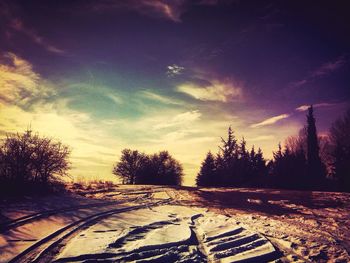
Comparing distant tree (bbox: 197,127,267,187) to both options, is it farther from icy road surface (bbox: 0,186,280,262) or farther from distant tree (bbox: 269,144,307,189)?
icy road surface (bbox: 0,186,280,262)

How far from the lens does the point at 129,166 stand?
41.9m

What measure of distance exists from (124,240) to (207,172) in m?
37.0

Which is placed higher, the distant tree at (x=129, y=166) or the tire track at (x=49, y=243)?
the distant tree at (x=129, y=166)

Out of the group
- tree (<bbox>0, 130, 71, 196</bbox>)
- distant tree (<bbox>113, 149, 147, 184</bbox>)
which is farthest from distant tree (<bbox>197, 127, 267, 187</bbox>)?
tree (<bbox>0, 130, 71, 196</bbox>)

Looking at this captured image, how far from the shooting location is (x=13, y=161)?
50.8ft

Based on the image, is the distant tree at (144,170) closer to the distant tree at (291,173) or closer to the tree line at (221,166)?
the tree line at (221,166)

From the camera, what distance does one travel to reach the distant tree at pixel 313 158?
31.4 m

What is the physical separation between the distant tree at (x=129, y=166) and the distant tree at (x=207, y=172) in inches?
344

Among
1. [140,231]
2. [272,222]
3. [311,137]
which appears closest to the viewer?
[140,231]

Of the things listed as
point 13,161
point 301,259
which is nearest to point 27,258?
point 301,259

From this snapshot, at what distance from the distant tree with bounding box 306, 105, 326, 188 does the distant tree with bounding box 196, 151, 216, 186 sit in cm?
1275

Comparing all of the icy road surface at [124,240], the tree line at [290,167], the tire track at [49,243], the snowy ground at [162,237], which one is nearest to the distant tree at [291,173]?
the tree line at [290,167]

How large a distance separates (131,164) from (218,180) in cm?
1278

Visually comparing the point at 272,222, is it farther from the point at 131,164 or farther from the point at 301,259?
the point at 131,164
